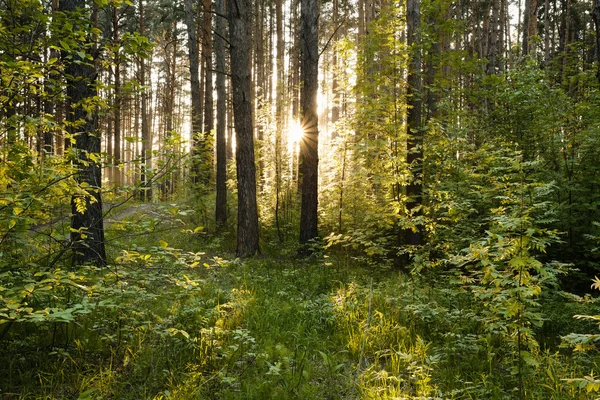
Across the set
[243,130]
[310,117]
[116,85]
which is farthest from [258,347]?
[310,117]

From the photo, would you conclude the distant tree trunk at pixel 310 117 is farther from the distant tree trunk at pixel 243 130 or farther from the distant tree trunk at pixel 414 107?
the distant tree trunk at pixel 414 107

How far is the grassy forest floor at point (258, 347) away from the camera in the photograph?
3.14m

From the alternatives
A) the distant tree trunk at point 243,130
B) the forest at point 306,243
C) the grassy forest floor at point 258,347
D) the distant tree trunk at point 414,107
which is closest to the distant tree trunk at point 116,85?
the forest at point 306,243

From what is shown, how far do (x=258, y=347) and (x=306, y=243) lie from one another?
4.73 meters

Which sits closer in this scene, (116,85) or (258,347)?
(116,85)

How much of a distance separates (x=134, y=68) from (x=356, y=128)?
29.1 meters

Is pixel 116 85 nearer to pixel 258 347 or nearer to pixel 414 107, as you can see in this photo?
pixel 258 347

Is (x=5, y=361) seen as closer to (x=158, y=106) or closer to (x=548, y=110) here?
(x=548, y=110)

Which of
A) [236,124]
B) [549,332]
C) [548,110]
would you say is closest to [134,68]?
[236,124]

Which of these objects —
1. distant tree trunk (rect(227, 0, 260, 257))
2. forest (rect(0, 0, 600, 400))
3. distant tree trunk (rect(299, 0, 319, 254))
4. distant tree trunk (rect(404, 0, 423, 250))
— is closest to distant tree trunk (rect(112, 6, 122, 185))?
forest (rect(0, 0, 600, 400))

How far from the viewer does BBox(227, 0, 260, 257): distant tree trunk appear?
28.2ft

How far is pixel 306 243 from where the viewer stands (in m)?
8.77

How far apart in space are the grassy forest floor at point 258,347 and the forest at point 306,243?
0.10ft

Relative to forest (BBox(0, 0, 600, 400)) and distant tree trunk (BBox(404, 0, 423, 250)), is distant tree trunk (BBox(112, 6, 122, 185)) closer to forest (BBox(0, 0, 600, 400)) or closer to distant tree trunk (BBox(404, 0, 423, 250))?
forest (BBox(0, 0, 600, 400))
